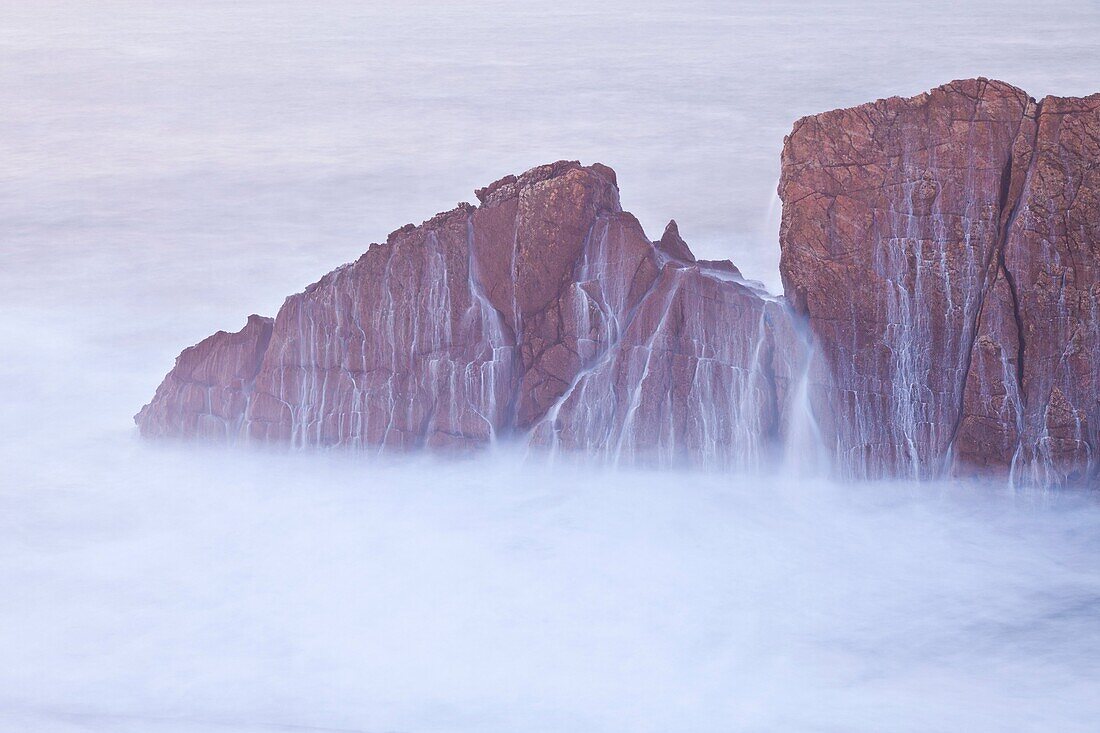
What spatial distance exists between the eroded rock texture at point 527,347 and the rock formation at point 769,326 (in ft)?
0.09

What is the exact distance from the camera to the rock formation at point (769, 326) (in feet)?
65.3

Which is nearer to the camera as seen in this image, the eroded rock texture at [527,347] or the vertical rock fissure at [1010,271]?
the vertical rock fissure at [1010,271]

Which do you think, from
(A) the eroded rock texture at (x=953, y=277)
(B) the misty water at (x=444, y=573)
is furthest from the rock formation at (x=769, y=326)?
(B) the misty water at (x=444, y=573)

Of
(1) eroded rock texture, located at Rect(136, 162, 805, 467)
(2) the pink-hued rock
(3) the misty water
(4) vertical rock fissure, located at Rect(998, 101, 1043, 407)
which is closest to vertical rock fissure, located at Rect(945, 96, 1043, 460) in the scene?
(4) vertical rock fissure, located at Rect(998, 101, 1043, 407)

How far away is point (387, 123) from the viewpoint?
43.8 m

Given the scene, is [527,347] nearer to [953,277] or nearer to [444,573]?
[444,573]

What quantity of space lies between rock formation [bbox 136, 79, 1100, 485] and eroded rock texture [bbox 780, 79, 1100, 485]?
0.03 m

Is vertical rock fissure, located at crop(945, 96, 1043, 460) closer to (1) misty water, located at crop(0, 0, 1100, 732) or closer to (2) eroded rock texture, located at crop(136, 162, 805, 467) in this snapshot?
(1) misty water, located at crop(0, 0, 1100, 732)

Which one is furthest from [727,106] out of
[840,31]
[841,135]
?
[841,135]

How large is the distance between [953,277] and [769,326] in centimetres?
236

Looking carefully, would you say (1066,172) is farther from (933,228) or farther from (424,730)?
(424,730)

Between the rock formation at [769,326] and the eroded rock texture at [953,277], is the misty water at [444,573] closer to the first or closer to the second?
the rock formation at [769,326]

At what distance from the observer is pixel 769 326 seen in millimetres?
20828

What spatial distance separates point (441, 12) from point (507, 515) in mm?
51353
